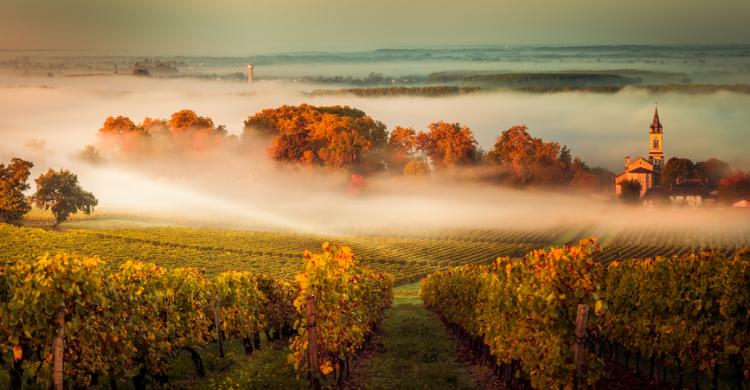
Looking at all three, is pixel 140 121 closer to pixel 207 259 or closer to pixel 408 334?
pixel 207 259

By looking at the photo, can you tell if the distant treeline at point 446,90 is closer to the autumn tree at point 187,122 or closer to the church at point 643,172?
the church at point 643,172

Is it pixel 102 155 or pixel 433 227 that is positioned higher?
pixel 102 155

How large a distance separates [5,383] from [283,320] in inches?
324

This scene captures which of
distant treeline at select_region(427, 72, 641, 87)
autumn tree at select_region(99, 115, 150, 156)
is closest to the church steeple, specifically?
distant treeline at select_region(427, 72, 641, 87)

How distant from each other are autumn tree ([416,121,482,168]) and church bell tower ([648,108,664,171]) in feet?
46.2

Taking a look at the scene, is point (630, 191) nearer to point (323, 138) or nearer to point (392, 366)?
point (323, 138)

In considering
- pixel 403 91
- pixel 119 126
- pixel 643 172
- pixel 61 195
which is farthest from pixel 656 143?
pixel 61 195

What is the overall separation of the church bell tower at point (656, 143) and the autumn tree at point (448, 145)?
14071mm

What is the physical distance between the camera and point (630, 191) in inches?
2341

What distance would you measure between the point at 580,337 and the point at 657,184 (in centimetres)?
5474

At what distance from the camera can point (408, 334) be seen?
21.5 m

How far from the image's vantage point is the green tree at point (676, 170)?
6119 cm

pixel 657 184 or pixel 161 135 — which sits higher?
pixel 161 135

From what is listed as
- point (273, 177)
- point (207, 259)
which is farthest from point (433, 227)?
point (207, 259)
